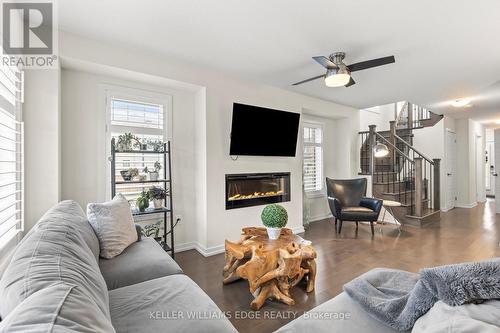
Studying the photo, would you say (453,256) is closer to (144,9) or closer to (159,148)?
(159,148)

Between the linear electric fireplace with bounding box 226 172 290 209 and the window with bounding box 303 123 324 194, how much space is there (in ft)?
3.81

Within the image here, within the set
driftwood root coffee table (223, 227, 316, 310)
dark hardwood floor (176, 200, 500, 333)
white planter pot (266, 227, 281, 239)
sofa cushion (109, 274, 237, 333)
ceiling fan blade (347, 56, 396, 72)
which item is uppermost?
ceiling fan blade (347, 56, 396, 72)

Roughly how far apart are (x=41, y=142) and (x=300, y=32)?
2754mm

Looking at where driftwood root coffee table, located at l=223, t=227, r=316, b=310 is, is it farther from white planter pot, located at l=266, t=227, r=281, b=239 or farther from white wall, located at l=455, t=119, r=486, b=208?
white wall, located at l=455, t=119, r=486, b=208

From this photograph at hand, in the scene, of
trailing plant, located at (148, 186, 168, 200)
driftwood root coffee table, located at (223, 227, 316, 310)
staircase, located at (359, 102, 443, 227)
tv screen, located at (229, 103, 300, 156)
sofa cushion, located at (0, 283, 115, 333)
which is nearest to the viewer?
sofa cushion, located at (0, 283, 115, 333)

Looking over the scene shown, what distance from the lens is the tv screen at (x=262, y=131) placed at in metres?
3.55

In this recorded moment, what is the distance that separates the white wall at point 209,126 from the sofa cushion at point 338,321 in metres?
2.39

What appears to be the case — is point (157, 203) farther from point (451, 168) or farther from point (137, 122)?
point (451, 168)

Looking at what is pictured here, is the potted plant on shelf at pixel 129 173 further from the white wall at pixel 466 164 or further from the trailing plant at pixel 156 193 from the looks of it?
the white wall at pixel 466 164

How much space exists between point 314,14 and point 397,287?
7.10 feet

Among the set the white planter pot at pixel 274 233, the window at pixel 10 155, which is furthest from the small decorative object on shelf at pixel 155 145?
the white planter pot at pixel 274 233

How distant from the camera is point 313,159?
541 cm

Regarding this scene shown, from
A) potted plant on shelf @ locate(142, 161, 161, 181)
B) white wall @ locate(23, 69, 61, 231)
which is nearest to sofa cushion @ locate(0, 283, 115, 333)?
white wall @ locate(23, 69, 61, 231)

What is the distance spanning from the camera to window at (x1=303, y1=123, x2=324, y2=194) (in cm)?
527
